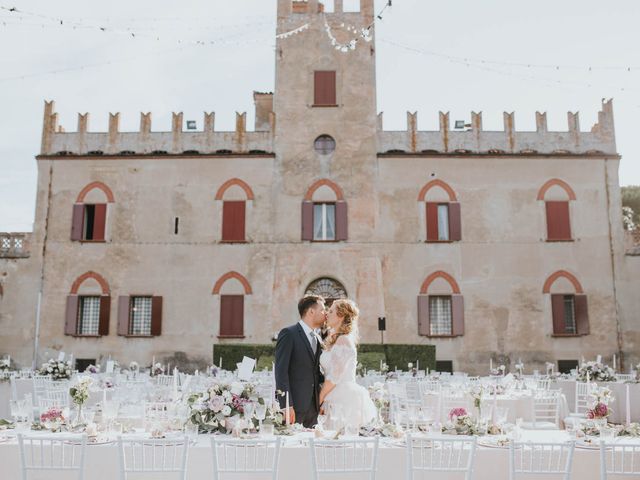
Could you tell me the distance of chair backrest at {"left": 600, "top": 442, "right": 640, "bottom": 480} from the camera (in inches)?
198

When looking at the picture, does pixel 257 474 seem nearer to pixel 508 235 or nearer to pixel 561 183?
pixel 508 235

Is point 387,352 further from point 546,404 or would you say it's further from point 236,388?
point 236,388

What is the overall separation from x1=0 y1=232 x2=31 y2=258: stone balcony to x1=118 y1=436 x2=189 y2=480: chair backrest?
1872cm

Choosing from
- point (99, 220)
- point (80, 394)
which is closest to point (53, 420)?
point (80, 394)

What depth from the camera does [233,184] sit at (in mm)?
22156

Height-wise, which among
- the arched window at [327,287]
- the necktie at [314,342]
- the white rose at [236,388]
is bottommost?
the white rose at [236,388]

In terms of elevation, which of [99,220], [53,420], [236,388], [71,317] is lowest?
[53,420]

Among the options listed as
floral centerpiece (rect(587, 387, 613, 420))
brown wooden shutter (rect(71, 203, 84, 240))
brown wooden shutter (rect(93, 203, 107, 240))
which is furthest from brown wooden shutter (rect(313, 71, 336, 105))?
floral centerpiece (rect(587, 387, 613, 420))

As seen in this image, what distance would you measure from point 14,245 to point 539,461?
67.8ft

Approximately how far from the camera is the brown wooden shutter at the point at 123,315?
21266 mm

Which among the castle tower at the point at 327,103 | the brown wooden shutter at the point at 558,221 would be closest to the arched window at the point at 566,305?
the brown wooden shutter at the point at 558,221

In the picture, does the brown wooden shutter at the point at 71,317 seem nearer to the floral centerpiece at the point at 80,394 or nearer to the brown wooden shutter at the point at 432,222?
the brown wooden shutter at the point at 432,222

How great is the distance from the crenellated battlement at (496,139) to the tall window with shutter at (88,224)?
9786 millimetres

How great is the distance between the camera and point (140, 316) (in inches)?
854
